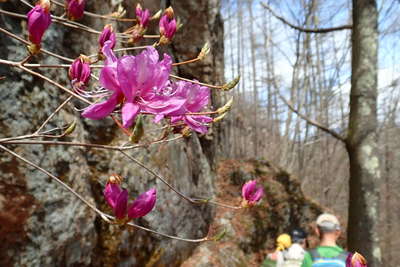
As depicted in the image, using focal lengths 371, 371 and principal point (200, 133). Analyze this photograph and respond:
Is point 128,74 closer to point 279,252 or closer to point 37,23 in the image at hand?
point 37,23

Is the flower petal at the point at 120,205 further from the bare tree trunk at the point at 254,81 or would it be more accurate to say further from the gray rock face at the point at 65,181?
the bare tree trunk at the point at 254,81

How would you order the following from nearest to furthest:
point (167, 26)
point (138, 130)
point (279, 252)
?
point (138, 130) < point (167, 26) < point (279, 252)

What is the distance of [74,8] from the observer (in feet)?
4.03

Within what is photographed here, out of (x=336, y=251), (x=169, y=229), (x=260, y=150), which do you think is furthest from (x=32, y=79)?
(x=260, y=150)

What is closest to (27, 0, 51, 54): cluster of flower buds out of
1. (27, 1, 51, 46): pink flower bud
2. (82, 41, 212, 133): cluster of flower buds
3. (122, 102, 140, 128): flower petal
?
(27, 1, 51, 46): pink flower bud

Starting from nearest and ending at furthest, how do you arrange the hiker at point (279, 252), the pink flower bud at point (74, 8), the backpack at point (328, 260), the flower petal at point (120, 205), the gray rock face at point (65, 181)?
1. the flower petal at point (120, 205)
2. the pink flower bud at point (74, 8)
3. the gray rock face at point (65, 181)
4. the backpack at point (328, 260)
5. the hiker at point (279, 252)

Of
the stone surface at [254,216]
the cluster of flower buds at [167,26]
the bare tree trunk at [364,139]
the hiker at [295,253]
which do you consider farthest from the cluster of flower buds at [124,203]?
the hiker at [295,253]

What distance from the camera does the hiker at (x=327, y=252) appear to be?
2676 millimetres

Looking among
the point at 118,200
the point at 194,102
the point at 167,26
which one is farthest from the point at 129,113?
the point at 167,26

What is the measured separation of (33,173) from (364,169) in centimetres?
267

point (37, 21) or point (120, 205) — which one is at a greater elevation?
point (37, 21)

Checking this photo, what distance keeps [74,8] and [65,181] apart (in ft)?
4.72

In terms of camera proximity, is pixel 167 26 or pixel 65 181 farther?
pixel 65 181

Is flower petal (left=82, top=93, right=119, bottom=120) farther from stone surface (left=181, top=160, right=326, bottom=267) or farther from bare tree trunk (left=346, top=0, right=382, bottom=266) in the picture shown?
stone surface (left=181, top=160, right=326, bottom=267)
